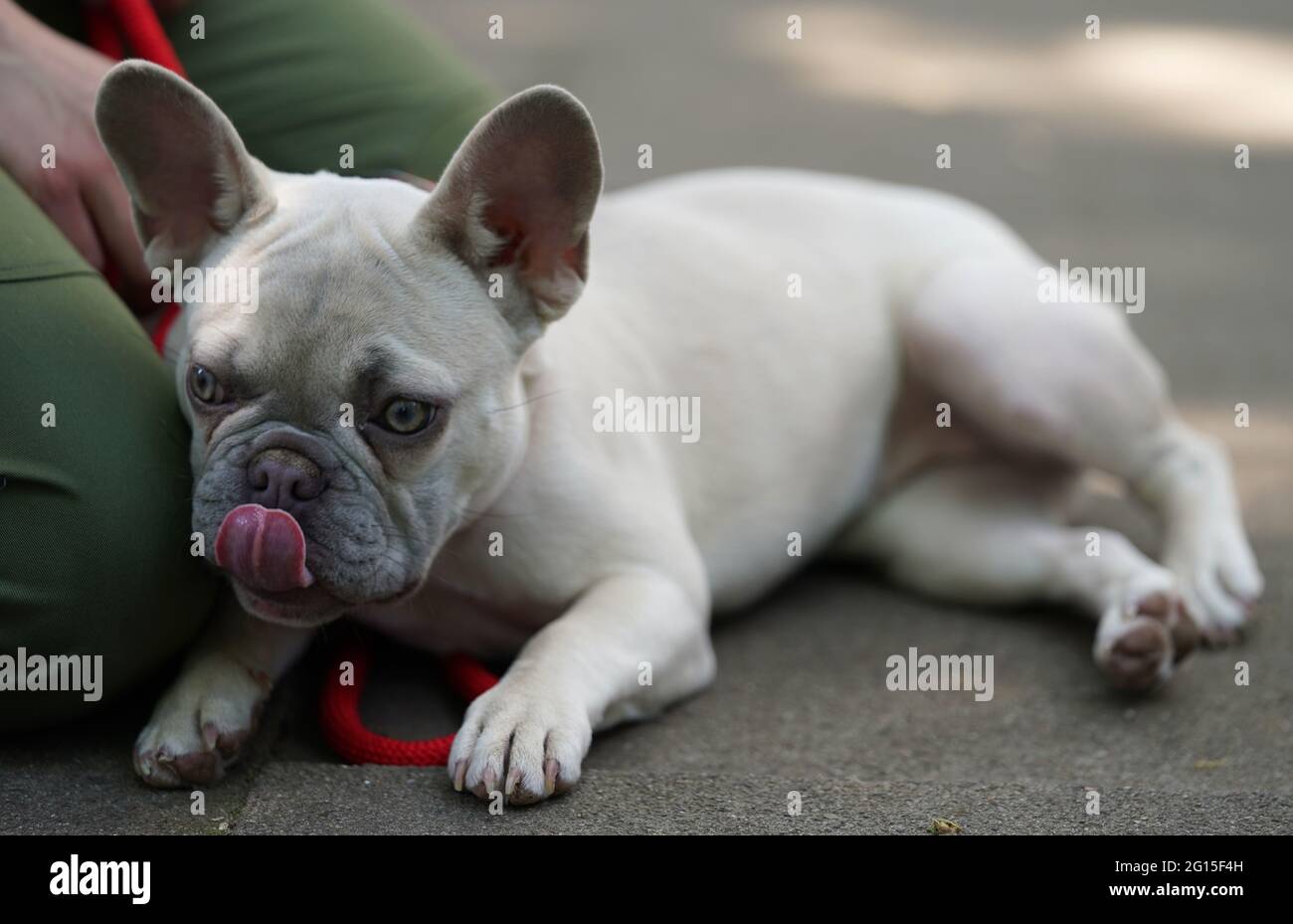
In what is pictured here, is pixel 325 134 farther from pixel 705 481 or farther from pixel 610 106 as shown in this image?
pixel 610 106

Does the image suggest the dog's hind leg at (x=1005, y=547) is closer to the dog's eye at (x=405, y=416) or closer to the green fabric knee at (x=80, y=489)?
the dog's eye at (x=405, y=416)

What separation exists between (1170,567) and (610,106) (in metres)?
3.96

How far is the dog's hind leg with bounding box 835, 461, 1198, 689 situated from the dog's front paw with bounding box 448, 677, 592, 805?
1.20 meters

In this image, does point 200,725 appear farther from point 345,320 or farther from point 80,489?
point 345,320

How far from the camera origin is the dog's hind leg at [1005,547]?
320cm

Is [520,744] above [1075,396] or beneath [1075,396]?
beneath

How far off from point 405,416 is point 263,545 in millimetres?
285

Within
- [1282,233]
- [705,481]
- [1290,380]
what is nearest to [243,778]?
[705,481]

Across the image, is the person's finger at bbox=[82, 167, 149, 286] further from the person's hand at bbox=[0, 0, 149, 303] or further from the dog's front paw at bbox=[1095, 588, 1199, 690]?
the dog's front paw at bbox=[1095, 588, 1199, 690]

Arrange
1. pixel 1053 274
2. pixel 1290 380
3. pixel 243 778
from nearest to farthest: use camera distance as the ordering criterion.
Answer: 1. pixel 243 778
2. pixel 1053 274
3. pixel 1290 380

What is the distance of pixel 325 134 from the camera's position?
327 cm

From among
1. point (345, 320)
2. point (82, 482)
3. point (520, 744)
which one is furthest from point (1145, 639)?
point (82, 482)

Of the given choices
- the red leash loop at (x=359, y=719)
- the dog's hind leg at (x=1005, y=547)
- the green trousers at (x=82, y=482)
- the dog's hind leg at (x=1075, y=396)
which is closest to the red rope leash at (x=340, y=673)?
the red leash loop at (x=359, y=719)

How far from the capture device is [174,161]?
95.0 inches
